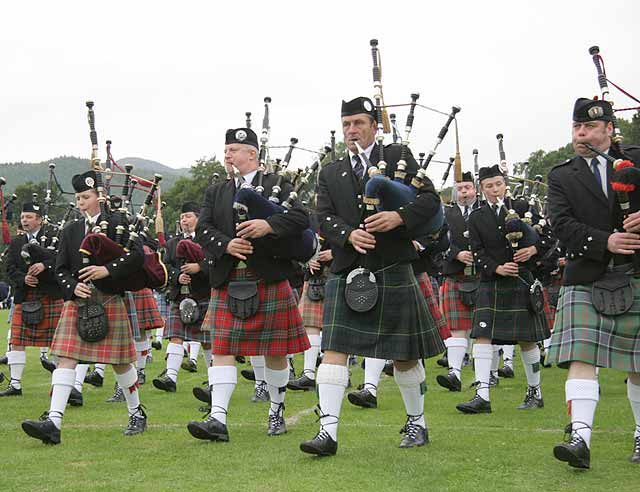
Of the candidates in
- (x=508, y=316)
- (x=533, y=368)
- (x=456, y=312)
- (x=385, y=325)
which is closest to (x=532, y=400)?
(x=533, y=368)

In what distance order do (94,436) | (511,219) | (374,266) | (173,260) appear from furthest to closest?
(173,260), (511,219), (94,436), (374,266)

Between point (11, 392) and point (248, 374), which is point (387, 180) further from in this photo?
point (11, 392)

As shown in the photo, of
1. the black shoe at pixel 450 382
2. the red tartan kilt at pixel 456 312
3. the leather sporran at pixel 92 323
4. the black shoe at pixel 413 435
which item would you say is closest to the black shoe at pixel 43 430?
the leather sporran at pixel 92 323

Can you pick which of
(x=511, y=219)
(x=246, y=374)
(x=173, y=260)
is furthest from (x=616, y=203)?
(x=173, y=260)

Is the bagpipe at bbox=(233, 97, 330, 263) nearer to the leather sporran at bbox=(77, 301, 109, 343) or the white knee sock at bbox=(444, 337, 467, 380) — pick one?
the leather sporran at bbox=(77, 301, 109, 343)

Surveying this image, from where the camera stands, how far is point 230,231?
5504mm

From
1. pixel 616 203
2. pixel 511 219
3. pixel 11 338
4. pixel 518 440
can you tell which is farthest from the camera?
pixel 11 338

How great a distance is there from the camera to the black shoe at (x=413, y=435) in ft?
16.2

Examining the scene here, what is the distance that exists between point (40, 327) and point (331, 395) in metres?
4.65

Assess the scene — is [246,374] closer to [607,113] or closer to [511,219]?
[511,219]

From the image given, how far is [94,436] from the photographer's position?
5633 millimetres

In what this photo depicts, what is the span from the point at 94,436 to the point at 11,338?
3099 millimetres

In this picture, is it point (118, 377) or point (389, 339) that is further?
point (118, 377)

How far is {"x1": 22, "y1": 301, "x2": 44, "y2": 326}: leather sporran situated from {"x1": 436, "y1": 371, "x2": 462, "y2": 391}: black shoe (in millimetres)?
3675
